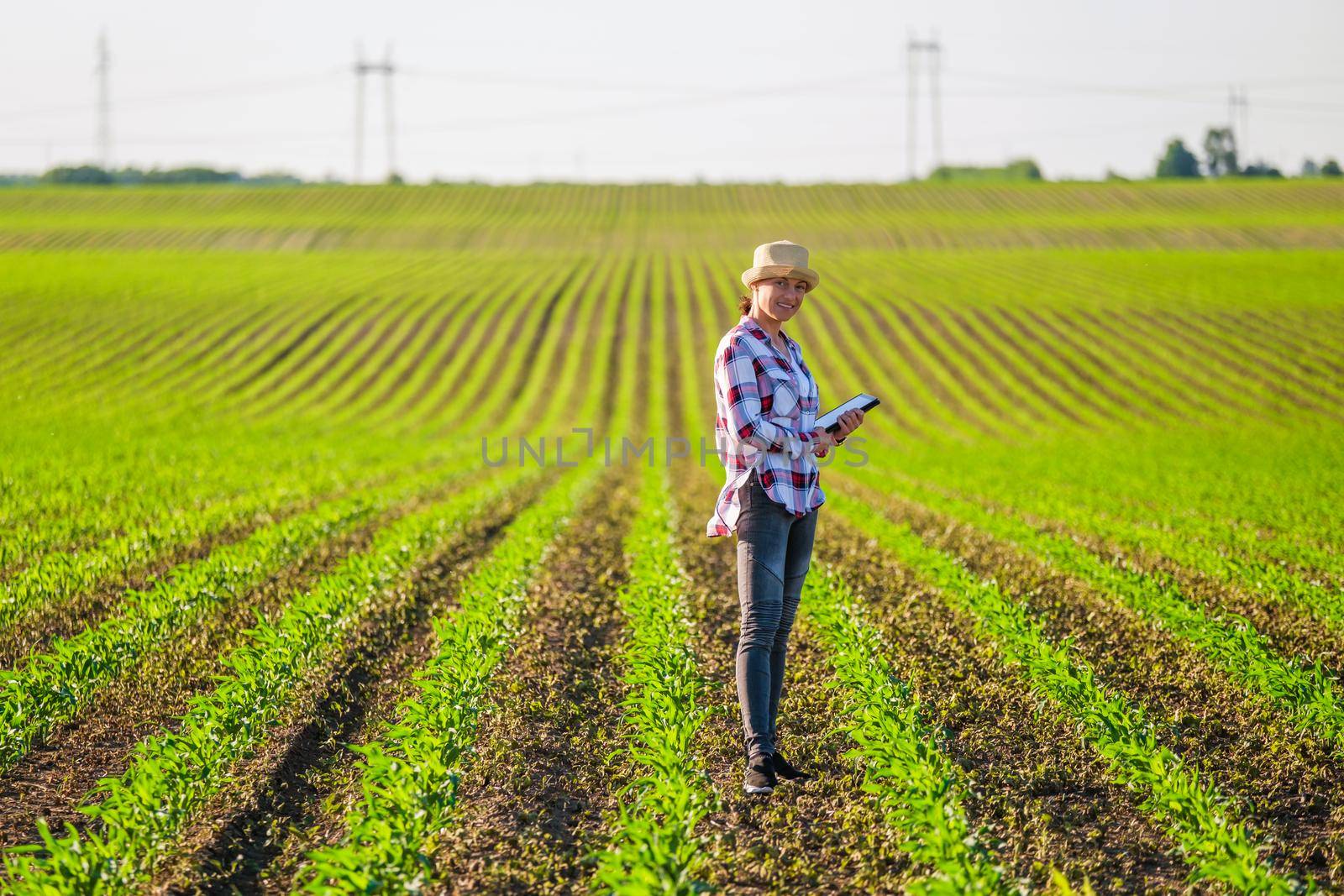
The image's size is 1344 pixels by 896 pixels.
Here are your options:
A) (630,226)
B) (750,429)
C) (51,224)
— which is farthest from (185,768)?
(51,224)

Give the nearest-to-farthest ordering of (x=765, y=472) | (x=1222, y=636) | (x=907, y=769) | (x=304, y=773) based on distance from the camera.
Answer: (x=907, y=769)
(x=765, y=472)
(x=304, y=773)
(x=1222, y=636)

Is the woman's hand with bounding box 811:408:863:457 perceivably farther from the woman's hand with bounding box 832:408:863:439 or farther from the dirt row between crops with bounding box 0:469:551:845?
the dirt row between crops with bounding box 0:469:551:845

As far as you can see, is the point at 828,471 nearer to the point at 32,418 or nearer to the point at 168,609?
the point at 168,609

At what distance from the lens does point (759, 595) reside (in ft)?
18.9

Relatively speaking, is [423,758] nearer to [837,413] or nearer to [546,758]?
[546,758]

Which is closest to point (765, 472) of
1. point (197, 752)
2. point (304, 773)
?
point (304, 773)

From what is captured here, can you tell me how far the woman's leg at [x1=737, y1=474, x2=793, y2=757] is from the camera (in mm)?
5699

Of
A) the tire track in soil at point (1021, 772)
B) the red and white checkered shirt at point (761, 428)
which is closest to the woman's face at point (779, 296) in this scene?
the red and white checkered shirt at point (761, 428)

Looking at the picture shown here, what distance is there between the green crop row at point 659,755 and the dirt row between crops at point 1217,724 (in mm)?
2664

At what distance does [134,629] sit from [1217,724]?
7357 mm

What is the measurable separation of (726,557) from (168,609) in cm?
625

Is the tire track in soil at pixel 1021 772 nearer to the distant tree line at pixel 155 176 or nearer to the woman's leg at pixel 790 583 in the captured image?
the woman's leg at pixel 790 583

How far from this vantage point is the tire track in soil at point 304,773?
4.90 metres

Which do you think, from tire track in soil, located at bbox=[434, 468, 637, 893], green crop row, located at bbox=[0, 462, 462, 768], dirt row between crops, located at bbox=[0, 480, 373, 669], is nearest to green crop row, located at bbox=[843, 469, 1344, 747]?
tire track in soil, located at bbox=[434, 468, 637, 893]
